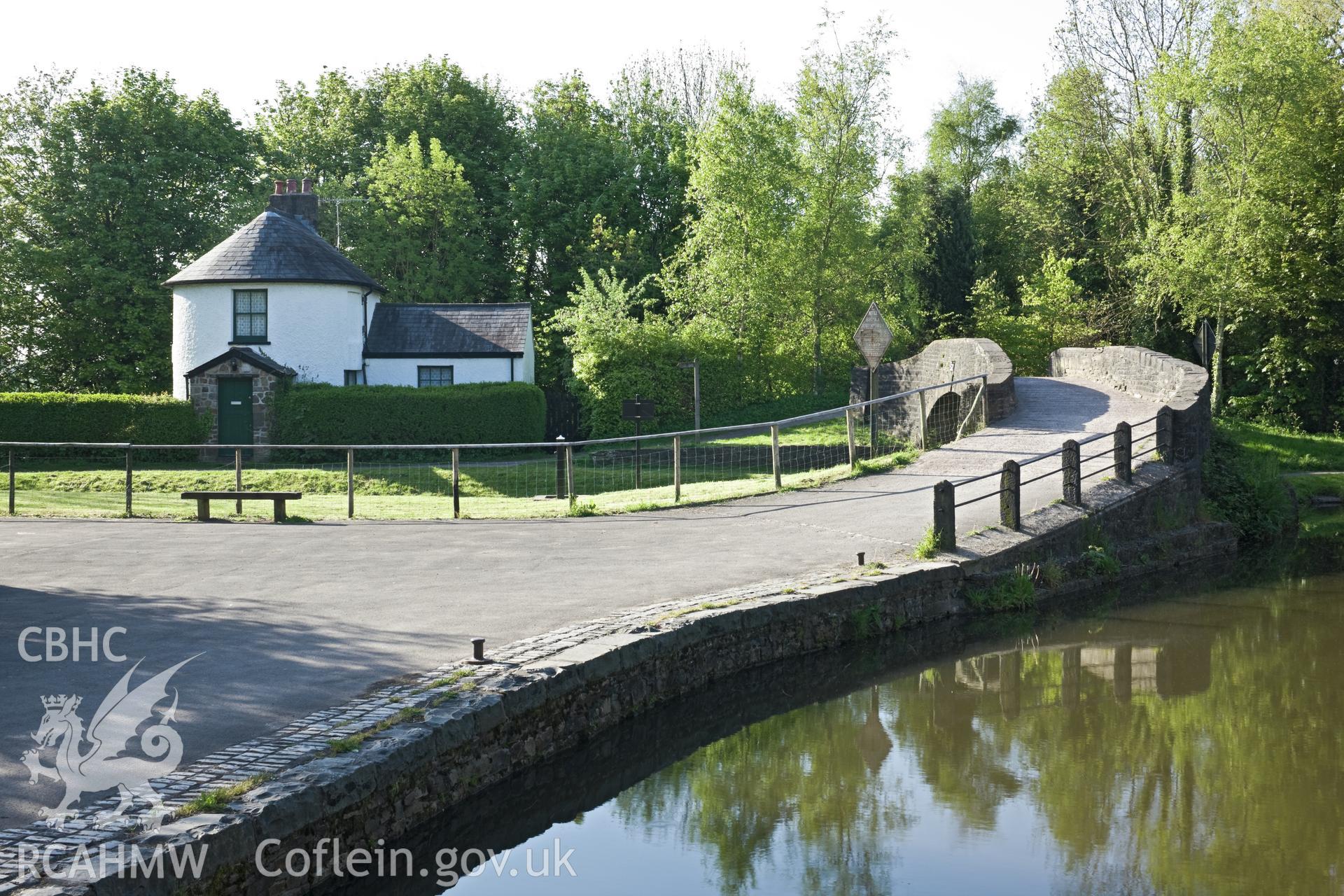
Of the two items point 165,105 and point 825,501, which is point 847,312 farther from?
point 165,105

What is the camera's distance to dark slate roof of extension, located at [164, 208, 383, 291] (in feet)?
114

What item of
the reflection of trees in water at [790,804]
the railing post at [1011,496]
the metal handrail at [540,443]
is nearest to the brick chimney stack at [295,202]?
the metal handrail at [540,443]

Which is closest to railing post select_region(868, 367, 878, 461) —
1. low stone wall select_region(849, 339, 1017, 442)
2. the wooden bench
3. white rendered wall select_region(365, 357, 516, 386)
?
low stone wall select_region(849, 339, 1017, 442)

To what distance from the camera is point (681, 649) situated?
948 centimetres

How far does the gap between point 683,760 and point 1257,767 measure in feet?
12.9

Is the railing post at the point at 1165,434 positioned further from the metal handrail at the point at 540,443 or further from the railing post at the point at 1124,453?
the metal handrail at the point at 540,443

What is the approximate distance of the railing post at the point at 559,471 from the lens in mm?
19978

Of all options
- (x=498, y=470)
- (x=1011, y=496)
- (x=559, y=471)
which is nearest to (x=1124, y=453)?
(x=1011, y=496)

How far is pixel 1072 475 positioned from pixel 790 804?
9.26 meters

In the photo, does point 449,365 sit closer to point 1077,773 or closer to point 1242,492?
point 1242,492

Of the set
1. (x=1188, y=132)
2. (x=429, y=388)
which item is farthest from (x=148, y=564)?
(x=1188, y=132)

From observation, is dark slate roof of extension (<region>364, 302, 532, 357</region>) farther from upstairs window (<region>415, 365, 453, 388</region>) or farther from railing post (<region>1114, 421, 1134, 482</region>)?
railing post (<region>1114, 421, 1134, 482</region>)

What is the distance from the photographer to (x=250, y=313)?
3497 cm

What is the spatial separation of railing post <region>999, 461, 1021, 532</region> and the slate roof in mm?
23440
